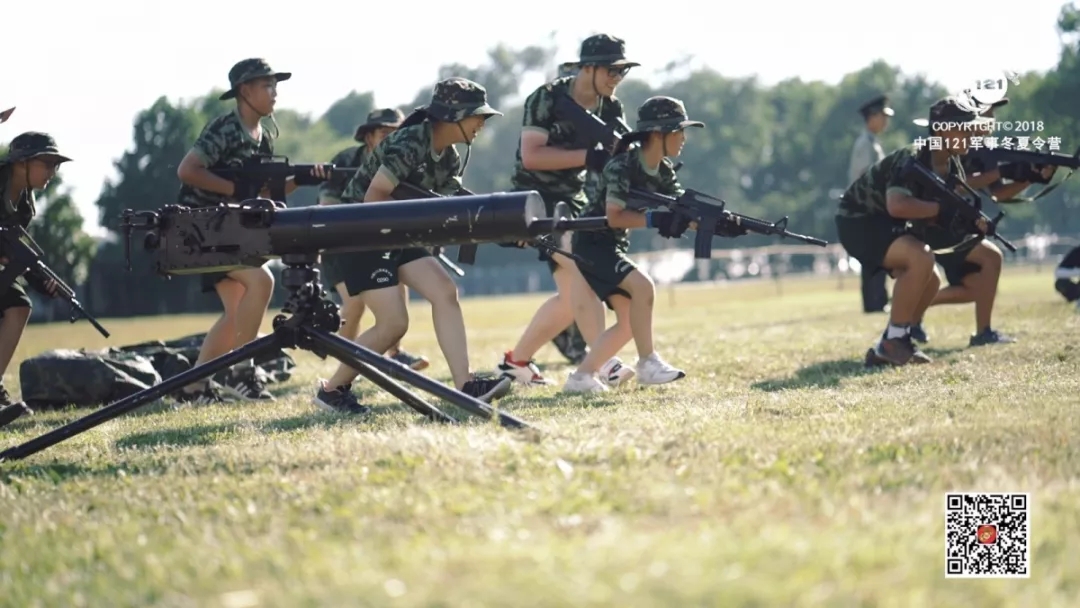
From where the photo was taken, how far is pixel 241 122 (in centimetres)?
996

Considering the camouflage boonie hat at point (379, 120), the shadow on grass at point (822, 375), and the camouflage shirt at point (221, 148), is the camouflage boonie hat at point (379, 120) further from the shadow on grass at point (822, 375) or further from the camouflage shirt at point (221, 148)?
the shadow on grass at point (822, 375)

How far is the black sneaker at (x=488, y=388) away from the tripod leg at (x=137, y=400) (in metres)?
1.57

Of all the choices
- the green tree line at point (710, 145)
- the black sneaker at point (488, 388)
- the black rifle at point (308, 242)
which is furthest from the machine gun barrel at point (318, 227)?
the green tree line at point (710, 145)

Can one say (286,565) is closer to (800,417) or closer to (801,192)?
(800,417)

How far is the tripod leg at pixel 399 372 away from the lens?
632cm

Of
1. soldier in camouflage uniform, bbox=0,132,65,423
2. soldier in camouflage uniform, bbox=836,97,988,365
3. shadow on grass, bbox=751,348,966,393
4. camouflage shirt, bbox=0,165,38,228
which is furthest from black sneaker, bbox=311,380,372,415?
soldier in camouflage uniform, bbox=836,97,988,365

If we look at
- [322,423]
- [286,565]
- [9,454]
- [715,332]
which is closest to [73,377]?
[322,423]

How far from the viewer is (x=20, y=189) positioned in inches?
401

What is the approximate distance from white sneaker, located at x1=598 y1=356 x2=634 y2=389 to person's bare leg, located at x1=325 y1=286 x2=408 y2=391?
1.68m

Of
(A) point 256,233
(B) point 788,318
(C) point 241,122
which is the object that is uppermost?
(C) point 241,122

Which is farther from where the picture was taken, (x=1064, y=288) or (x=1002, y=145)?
(x=1064, y=288)

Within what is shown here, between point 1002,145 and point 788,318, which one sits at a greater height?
point 1002,145

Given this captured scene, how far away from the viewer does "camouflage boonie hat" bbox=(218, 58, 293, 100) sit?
9789 mm

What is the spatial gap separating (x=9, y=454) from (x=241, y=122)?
12.2ft
